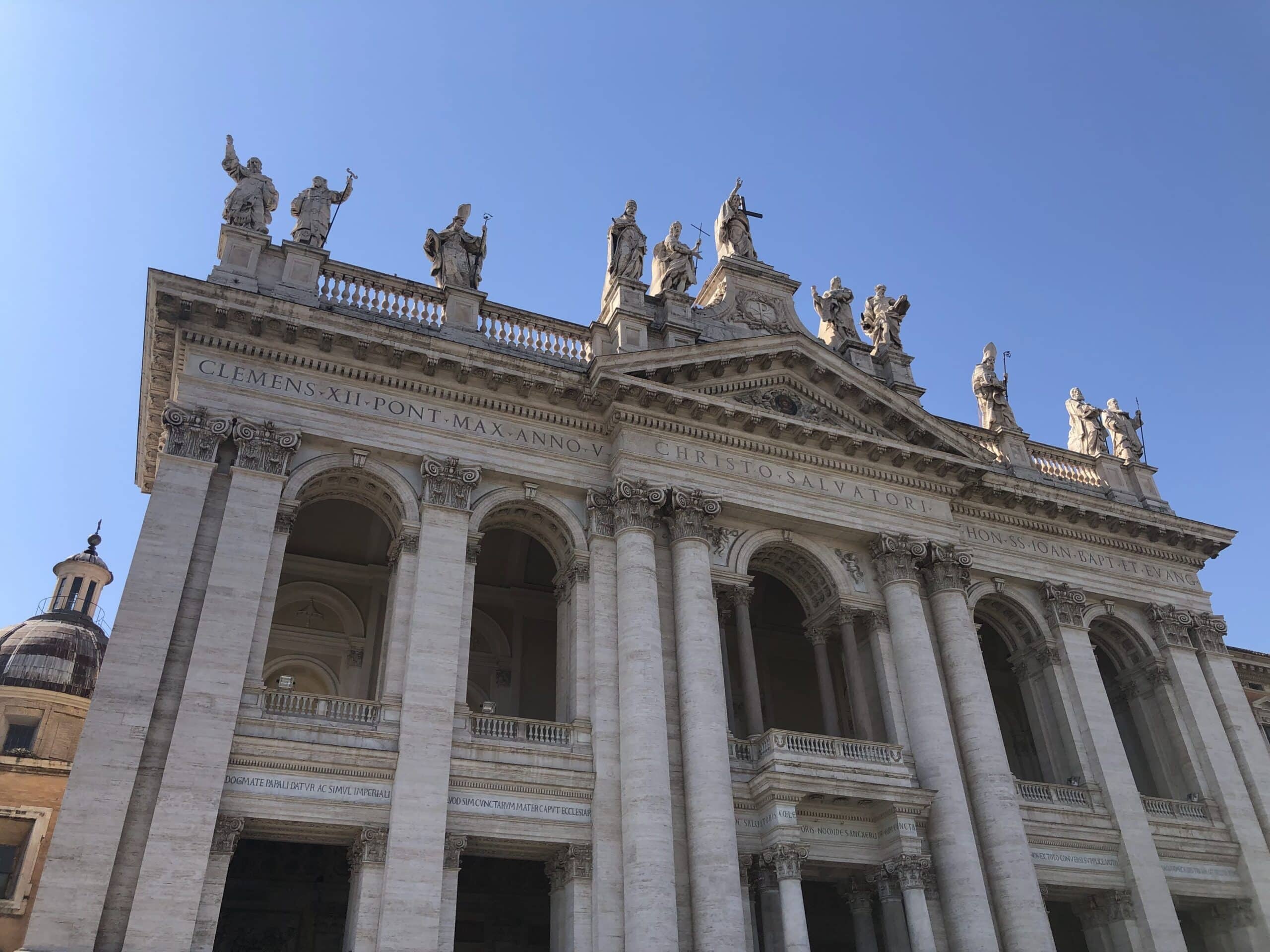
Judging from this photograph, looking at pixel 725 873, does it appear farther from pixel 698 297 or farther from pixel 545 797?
pixel 698 297

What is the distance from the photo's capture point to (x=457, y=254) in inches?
955

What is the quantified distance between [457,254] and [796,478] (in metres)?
9.08

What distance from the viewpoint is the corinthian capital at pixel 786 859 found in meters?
19.2

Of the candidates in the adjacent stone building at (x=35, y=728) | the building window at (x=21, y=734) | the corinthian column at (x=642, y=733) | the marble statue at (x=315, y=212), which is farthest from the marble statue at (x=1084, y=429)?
the building window at (x=21, y=734)

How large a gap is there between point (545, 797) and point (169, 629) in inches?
273

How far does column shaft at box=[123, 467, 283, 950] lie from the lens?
51.3 feet

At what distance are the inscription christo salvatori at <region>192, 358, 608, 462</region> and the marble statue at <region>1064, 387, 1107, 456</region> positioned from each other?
634 inches

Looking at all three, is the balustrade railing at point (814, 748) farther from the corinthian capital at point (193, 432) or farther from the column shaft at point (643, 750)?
the corinthian capital at point (193, 432)

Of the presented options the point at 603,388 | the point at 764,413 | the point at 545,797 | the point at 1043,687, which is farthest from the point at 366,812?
the point at 1043,687

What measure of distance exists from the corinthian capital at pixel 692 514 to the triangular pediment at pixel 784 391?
6.40 ft

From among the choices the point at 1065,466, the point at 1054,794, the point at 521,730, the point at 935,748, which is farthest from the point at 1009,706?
the point at 521,730

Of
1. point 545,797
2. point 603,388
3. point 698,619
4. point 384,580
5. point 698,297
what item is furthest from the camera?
point 698,297

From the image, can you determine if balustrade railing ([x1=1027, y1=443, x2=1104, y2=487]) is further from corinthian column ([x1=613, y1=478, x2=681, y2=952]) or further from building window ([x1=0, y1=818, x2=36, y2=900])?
building window ([x1=0, y1=818, x2=36, y2=900])

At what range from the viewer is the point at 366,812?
58.2ft
